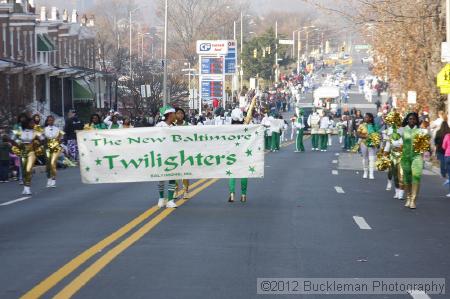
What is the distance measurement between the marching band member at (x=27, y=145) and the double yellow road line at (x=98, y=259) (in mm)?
5444

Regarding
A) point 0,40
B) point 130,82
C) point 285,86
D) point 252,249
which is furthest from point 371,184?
point 285,86

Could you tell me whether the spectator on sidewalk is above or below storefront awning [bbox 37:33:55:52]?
below

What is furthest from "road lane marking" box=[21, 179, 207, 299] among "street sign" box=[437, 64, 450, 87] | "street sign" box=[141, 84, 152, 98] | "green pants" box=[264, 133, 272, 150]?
"street sign" box=[141, 84, 152, 98]

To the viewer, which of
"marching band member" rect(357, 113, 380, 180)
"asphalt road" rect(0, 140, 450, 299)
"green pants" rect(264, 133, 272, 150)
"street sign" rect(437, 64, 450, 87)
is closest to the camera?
"asphalt road" rect(0, 140, 450, 299)

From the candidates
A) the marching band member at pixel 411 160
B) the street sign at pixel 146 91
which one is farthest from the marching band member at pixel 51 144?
the street sign at pixel 146 91

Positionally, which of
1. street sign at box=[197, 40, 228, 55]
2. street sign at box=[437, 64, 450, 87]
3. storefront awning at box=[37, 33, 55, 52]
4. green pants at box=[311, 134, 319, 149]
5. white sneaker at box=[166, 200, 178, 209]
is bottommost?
green pants at box=[311, 134, 319, 149]

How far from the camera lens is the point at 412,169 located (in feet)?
68.6

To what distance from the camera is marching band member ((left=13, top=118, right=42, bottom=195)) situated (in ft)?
80.5

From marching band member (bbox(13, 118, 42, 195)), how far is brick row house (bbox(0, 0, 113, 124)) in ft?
67.6

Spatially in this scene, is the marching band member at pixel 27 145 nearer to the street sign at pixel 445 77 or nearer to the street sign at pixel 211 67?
the street sign at pixel 445 77

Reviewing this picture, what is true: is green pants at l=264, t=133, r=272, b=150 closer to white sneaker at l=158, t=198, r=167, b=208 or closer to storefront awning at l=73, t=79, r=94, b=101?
storefront awning at l=73, t=79, r=94, b=101

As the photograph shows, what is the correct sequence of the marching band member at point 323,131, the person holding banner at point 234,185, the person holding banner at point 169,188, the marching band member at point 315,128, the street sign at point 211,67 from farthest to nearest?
1. the street sign at point 211,67
2. the marching band member at point 315,128
3. the marching band member at point 323,131
4. the person holding banner at point 234,185
5. the person holding banner at point 169,188

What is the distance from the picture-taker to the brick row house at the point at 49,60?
192 feet

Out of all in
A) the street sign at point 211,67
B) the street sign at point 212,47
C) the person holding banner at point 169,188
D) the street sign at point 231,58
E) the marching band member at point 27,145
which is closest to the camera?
the person holding banner at point 169,188
